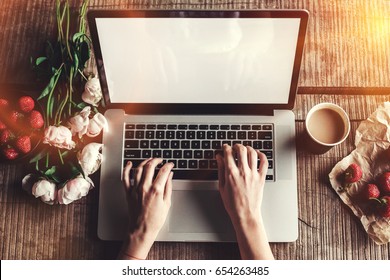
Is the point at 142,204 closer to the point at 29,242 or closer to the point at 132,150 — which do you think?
the point at 132,150

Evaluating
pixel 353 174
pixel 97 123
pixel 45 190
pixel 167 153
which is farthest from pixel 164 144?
pixel 353 174

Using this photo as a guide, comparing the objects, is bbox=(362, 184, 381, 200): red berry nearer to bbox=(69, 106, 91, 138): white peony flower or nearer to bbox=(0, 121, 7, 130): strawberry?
bbox=(69, 106, 91, 138): white peony flower

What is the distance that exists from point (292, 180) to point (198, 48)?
0.30m

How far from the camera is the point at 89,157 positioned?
829 millimetres

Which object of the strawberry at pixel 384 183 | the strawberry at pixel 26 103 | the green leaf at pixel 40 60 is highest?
the green leaf at pixel 40 60

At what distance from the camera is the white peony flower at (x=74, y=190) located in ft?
2.68

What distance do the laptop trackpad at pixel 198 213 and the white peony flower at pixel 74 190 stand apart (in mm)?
161

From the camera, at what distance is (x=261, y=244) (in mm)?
822

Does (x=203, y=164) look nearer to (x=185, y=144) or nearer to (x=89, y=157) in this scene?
(x=185, y=144)

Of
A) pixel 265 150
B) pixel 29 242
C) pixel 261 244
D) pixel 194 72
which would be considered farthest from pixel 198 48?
pixel 29 242

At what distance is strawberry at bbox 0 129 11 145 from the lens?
0.84 metres

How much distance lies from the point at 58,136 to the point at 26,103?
0.34 feet

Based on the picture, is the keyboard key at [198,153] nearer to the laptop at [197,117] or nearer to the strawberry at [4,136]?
the laptop at [197,117]

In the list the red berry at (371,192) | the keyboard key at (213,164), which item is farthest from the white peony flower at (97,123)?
the red berry at (371,192)
